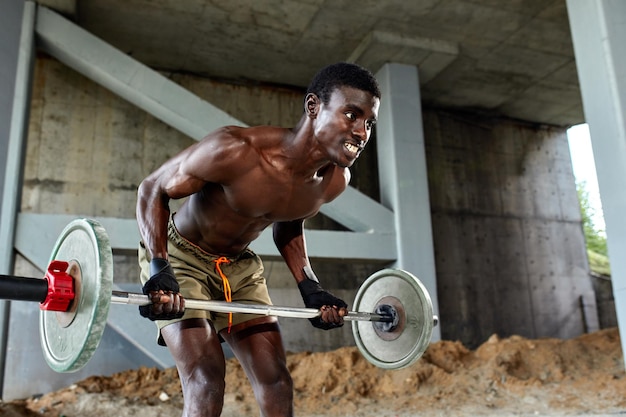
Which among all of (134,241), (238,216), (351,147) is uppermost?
(134,241)

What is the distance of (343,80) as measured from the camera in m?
2.31

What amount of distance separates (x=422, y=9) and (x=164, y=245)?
580 cm

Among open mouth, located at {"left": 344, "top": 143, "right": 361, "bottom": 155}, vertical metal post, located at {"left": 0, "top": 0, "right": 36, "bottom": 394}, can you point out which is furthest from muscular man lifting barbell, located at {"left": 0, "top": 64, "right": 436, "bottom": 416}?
vertical metal post, located at {"left": 0, "top": 0, "right": 36, "bottom": 394}

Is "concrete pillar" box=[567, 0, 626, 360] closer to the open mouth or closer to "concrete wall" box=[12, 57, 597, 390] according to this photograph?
the open mouth

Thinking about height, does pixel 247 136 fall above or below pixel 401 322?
above

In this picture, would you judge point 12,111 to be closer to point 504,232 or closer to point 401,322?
point 401,322

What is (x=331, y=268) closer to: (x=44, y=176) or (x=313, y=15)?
(x=313, y=15)

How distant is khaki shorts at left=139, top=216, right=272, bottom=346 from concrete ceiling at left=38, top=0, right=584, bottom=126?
502cm

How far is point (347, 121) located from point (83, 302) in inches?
46.9

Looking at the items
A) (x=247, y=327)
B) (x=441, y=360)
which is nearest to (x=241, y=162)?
(x=247, y=327)

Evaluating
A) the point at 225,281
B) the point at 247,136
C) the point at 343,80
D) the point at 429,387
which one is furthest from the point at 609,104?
the point at 225,281

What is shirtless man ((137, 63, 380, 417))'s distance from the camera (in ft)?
7.25

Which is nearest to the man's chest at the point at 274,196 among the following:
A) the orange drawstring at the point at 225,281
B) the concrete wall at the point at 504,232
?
the orange drawstring at the point at 225,281

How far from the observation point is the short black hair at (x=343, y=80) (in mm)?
2305
